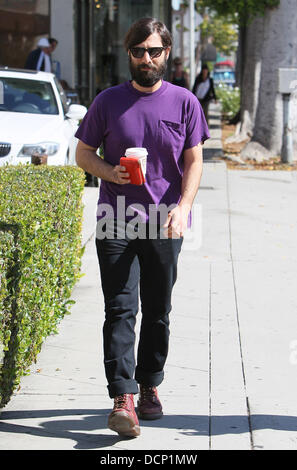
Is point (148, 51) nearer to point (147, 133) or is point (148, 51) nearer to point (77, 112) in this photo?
point (147, 133)

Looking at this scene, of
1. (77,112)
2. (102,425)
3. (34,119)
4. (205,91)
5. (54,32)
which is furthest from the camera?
(205,91)

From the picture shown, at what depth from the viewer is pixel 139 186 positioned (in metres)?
4.33

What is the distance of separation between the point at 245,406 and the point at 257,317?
1800 millimetres

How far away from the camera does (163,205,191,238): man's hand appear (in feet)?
14.0

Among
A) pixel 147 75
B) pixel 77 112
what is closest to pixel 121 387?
pixel 147 75

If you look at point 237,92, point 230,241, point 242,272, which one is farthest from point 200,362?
point 237,92

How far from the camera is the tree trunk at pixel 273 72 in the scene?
1683cm

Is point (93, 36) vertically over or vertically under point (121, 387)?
over

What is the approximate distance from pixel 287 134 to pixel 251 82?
7.85 metres

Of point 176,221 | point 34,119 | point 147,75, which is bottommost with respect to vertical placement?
point 34,119

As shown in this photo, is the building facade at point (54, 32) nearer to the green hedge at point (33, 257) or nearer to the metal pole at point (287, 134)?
the metal pole at point (287, 134)

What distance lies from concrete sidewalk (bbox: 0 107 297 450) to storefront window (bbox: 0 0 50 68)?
44.6 ft

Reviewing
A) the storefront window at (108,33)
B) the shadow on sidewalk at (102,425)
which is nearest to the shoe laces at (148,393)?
the shadow on sidewalk at (102,425)

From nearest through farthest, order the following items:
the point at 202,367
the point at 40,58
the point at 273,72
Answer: the point at 202,367 → the point at 40,58 → the point at 273,72
